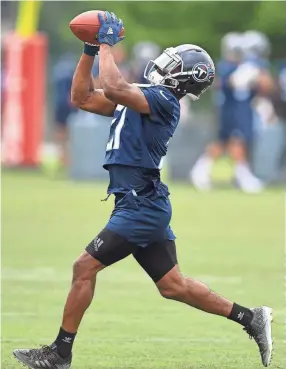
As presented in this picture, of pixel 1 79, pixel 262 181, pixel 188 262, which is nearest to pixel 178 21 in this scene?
pixel 1 79

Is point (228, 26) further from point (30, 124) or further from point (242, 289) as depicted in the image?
point (242, 289)

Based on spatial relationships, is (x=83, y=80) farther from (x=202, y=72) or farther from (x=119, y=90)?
(x=202, y=72)

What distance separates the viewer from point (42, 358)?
6.61 metres

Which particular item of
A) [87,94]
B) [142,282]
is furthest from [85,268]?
[142,282]

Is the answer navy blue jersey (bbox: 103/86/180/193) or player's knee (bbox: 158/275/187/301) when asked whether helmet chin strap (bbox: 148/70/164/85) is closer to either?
navy blue jersey (bbox: 103/86/180/193)

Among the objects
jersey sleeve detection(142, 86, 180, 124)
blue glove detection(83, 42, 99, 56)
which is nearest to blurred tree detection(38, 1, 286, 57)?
blue glove detection(83, 42, 99, 56)

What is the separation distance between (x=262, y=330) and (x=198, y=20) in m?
27.0

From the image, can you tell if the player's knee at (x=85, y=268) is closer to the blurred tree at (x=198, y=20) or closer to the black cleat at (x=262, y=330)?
the black cleat at (x=262, y=330)

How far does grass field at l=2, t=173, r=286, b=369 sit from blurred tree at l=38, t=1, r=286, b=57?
16.5m

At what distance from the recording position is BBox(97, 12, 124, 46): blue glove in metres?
6.68

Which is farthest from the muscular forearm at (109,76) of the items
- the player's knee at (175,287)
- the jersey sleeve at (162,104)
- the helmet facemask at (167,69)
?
the player's knee at (175,287)

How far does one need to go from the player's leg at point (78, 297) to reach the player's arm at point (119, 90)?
731 millimetres

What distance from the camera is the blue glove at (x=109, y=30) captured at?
6676 millimetres

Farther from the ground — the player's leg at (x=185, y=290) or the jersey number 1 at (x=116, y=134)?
the jersey number 1 at (x=116, y=134)
